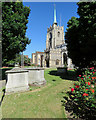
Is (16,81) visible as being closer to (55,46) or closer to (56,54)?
(56,54)

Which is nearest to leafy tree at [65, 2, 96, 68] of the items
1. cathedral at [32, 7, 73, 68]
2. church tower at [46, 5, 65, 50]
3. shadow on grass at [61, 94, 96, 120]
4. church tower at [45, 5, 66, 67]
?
shadow on grass at [61, 94, 96, 120]

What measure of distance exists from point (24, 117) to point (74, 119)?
1694 mm

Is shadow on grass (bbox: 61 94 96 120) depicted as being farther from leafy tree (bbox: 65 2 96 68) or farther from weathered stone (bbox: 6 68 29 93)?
leafy tree (bbox: 65 2 96 68)

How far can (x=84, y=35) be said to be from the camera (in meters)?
7.39

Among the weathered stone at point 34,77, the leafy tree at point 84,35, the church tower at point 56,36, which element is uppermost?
the church tower at point 56,36

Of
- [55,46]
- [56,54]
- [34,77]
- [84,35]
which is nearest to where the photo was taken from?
[34,77]

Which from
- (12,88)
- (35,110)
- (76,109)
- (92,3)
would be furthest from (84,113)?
(92,3)

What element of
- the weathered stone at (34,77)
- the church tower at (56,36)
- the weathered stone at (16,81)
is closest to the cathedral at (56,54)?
the church tower at (56,36)

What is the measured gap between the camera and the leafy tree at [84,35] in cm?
666

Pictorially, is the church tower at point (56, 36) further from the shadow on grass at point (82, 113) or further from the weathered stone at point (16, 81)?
the shadow on grass at point (82, 113)

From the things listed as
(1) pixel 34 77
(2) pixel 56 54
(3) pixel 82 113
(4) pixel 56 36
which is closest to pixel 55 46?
(4) pixel 56 36

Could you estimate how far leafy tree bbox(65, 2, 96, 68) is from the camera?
262 inches

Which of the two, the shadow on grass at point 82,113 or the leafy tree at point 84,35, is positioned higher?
the leafy tree at point 84,35

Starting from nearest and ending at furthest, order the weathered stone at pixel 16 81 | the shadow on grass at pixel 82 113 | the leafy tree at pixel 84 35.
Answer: the shadow on grass at pixel 82 113, the weathered stone at pixel 16 81, the leafy tree at pixel 84 35
